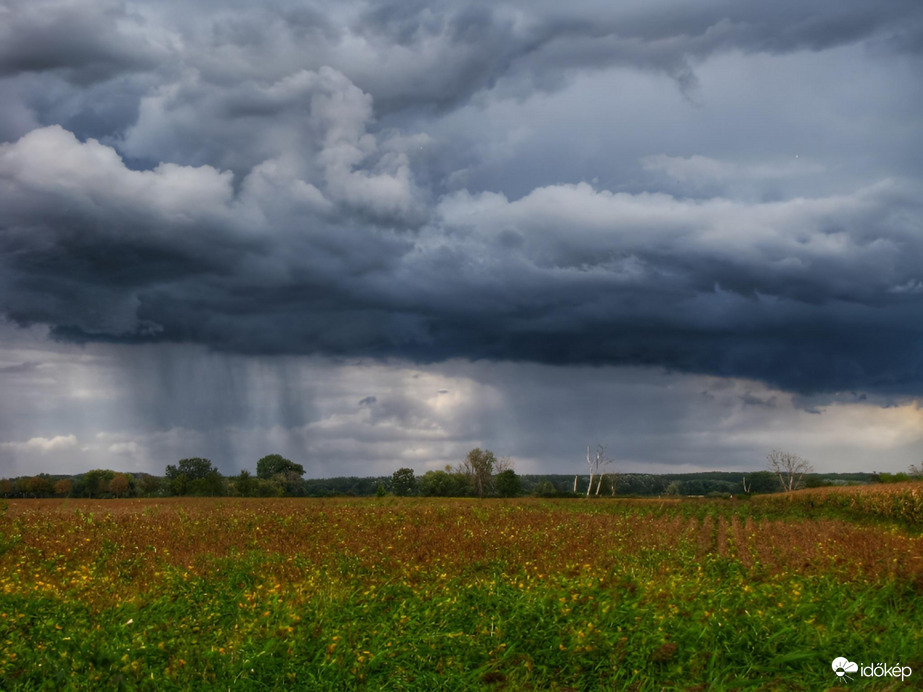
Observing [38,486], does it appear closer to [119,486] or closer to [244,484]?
[119,486]

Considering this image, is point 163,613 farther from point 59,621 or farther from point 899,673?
point 899,673

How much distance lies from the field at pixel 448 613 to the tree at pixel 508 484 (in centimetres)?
7255

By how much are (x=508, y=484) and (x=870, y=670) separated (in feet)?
282

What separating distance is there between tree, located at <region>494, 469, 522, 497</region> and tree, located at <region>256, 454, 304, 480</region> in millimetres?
36900

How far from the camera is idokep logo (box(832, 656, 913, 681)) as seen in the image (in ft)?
31.2

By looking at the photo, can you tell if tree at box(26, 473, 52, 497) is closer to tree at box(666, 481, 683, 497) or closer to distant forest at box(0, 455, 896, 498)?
distant forest at box(0, 455, 896, 498)

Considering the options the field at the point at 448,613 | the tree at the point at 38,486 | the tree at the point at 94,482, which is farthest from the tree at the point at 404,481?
the field at the point at 448,613

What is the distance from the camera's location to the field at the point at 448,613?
386 inches

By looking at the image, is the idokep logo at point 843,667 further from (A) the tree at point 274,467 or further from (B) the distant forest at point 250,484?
(A) the tree at point 274,467

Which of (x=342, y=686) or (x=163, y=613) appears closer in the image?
(x=342, y=686)

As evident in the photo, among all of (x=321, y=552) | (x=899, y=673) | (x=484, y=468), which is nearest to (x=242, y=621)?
(x=321, y=552)

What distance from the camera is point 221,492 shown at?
8556 cm

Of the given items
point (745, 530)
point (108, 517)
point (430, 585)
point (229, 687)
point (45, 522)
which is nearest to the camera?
point (229, 687)

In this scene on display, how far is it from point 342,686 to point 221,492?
82565 mm
